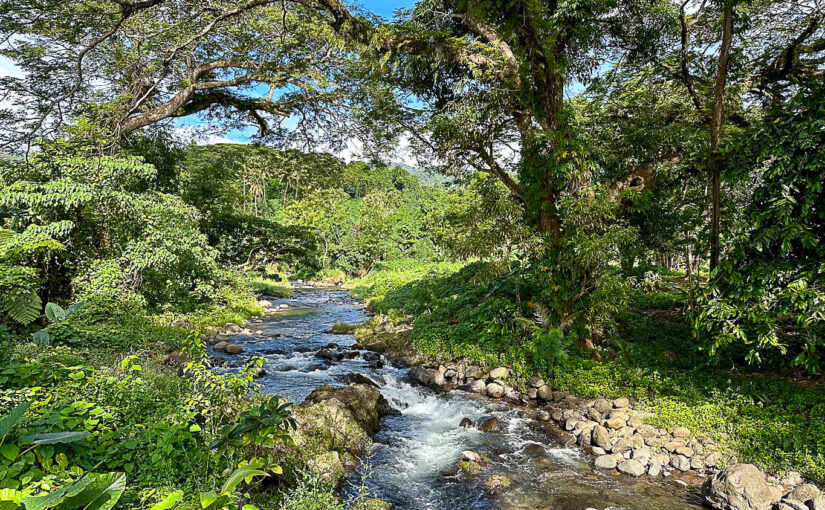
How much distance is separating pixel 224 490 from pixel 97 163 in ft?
32.8

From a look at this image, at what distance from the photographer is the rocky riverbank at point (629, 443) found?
186 inches

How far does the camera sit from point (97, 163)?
371 inches

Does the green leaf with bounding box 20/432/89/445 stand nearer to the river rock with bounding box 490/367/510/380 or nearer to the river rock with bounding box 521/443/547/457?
the river rock with bounding box 521/443/547/457

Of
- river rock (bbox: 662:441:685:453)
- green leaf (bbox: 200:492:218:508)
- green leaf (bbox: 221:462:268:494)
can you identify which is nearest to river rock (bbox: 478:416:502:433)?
river rock (bbox: 662:441:685:453)

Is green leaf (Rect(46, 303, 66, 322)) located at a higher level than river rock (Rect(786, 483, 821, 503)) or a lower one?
higher

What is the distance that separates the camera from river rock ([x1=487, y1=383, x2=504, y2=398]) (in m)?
8.66

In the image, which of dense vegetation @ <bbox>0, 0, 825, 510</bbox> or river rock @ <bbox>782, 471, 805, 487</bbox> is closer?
dense vegetation @ <bbox>0, 0, 825, 510</bbox>

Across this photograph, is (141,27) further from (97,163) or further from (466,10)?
(466,10)

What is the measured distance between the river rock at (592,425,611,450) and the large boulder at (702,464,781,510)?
4.64ft

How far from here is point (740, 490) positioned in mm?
4746

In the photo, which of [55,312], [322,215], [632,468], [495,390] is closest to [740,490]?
[632,468]

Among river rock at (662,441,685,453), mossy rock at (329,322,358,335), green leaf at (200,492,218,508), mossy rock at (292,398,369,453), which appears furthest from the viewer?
mossy rock at (329,322,358,335)

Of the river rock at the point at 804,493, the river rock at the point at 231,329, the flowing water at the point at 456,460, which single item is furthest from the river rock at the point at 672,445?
the river rock at the point at 231,329

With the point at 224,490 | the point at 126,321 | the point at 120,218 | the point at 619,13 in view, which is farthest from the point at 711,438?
the point at 120,218
